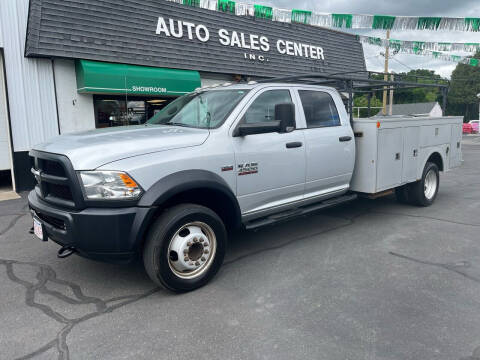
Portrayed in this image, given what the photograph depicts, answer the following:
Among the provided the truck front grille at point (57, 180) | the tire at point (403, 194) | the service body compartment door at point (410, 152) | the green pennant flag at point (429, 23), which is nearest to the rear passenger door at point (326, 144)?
the service body compartment door at point (410, 152)

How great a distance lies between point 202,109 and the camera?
4.45m

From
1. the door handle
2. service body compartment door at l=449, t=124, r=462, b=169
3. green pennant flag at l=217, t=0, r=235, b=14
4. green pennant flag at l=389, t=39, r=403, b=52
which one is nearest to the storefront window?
green pennant flag at l=217, t=0, r=235, b=14

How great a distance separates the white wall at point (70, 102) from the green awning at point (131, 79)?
0.59ft

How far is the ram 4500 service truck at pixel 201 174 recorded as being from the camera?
126 inches

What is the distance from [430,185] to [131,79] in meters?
7.29

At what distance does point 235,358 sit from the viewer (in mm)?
2643

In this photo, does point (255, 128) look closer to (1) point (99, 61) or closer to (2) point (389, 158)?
(2) point (389, 158)

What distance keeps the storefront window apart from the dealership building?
27mm

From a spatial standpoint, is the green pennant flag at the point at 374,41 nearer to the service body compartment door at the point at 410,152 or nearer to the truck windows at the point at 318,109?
the service body compartment door at the point at 410,152

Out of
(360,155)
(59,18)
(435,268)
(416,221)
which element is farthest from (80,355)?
(59,18)

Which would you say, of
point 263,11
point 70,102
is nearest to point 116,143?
point 70,102

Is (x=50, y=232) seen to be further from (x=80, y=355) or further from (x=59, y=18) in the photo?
(x=59, y=18)

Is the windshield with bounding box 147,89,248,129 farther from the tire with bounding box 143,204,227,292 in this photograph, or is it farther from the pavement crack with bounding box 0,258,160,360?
the pavement crack with bounding box 0,258,160,360

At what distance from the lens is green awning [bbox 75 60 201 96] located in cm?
915
